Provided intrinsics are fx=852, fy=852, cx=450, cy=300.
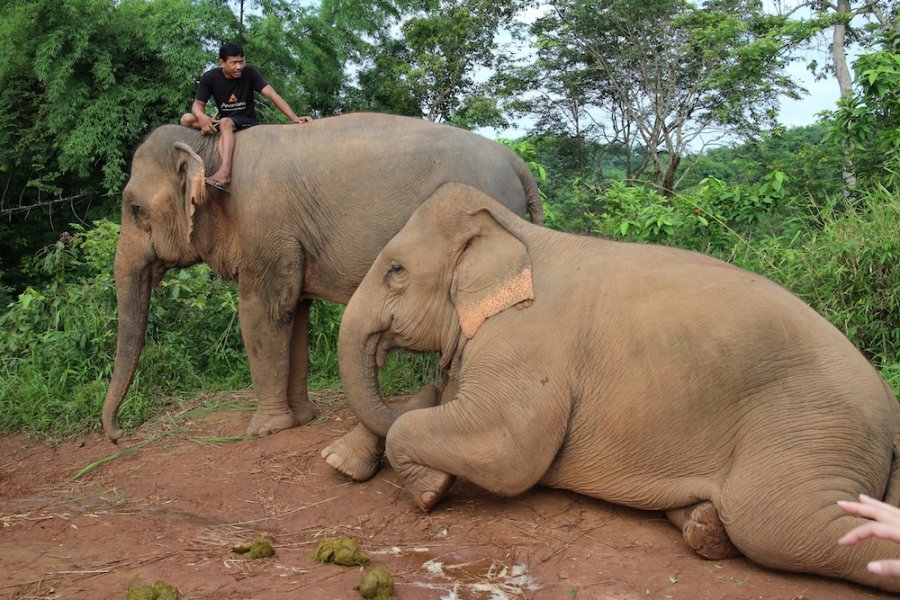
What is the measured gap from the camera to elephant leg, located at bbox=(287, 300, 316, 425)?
18.2ft

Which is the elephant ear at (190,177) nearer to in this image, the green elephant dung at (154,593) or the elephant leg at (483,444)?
the elephant leg at (483,444)

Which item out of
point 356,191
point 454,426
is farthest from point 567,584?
point 356,191

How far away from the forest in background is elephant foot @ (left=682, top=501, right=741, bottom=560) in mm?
1903

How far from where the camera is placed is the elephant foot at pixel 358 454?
14.4 ft

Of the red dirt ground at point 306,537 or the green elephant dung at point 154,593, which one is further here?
the red dirt ground at point 306,537

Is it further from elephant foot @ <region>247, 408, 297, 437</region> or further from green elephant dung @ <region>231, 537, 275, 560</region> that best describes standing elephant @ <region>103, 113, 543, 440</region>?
green elephant dung @ <region>231, 537, 275, 560</region>

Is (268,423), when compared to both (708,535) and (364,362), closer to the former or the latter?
(364,362)

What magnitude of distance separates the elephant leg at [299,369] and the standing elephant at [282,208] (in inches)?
5.0

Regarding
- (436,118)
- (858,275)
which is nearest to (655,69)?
(436,118)

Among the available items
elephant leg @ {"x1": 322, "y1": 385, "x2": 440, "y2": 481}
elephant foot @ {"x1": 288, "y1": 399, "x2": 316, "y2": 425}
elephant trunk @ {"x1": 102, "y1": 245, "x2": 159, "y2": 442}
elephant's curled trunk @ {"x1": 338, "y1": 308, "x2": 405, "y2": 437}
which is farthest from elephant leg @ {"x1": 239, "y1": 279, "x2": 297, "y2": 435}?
elephant's curled trunk @ {"x1": 338, "y1": 308, "x2": 405, "y2": 437}

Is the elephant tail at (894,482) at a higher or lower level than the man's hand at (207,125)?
lower

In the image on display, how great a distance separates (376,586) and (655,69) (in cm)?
1662

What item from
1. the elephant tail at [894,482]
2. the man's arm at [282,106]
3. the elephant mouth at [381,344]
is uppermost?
the man's arm at [282,106]

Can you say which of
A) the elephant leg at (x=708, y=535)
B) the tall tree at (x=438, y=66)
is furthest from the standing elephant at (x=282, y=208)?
the tall tree at (x=438, y=66)
